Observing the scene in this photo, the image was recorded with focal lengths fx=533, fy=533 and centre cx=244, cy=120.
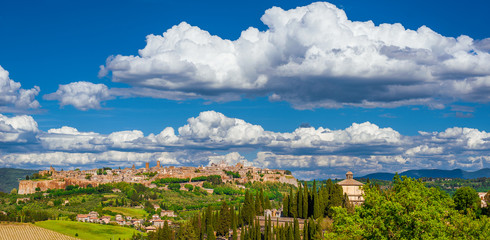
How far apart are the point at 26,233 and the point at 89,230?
18.2 m

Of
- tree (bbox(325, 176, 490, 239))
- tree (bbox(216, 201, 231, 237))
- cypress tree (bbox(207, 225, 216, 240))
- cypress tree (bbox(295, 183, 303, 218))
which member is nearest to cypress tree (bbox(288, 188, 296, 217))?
cypress tree (bbox(295, 183, 303, 218))

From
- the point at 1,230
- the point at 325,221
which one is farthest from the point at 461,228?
the point at 1,230

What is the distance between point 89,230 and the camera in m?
146

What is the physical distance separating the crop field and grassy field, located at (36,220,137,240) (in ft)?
20.9

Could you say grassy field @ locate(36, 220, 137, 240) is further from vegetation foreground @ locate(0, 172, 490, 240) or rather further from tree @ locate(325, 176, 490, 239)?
tree @ locate(325, 176, 490, 239)

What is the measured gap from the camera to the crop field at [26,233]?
12788 centimetres

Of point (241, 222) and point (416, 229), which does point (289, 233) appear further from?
point (416, 229)

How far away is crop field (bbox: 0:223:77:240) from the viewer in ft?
420

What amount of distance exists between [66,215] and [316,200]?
386 ft

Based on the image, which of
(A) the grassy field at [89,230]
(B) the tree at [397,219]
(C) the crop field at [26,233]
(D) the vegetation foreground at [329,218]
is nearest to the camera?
(B) the tree at [397,219]

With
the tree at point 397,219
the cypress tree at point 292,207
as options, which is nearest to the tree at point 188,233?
the cypress tree at point 292,207

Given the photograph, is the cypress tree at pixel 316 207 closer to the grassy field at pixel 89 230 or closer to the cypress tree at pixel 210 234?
the cypress tree at pixel 210 234

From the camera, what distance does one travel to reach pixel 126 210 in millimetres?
198625

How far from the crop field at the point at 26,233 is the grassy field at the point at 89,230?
6.38 meters
